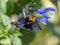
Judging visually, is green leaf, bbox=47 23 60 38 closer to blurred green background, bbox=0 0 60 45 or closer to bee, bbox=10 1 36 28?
blurred green background, bbox=0 0 60 45

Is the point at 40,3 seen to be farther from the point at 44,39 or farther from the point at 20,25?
the point at 20,25

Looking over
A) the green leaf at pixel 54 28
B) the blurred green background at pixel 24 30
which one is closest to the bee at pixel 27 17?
the blurred green background at pixel 24 30

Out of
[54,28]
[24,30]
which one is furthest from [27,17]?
[54,28]

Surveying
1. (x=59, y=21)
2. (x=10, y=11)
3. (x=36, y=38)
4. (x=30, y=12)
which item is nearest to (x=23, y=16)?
(x=30, y=12)

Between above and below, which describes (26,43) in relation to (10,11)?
below

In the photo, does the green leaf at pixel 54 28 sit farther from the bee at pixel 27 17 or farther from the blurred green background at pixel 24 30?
the bee at pixel 27 17

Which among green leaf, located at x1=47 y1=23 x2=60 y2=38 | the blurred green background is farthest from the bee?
green leaf, located at x1=47 y1=23 x2=60 y2=38

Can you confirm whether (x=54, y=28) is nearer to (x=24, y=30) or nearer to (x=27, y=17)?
(x=24, y=30)

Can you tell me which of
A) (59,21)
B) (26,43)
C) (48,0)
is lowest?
(26,43)
